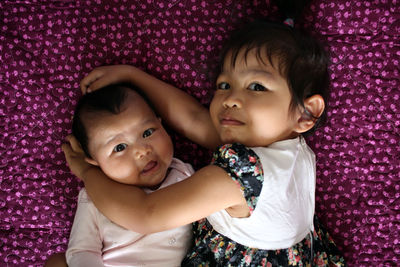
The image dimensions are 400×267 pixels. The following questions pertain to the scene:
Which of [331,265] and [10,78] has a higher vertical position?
[10,78]

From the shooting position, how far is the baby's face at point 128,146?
1121 mm

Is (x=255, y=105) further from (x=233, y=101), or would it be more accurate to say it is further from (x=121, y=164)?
(x=121, y=164)

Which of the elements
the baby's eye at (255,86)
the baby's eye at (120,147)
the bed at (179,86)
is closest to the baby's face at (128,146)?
the baby's eye at (120,147)

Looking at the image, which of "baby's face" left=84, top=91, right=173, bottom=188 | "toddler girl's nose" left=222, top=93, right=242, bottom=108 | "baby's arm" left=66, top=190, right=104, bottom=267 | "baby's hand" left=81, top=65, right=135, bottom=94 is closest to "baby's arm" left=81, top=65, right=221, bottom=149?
"baby's hand" left=81, top=65, right=135, bottom=94

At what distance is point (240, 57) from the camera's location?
1.06 meters

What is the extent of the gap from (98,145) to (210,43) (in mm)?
562

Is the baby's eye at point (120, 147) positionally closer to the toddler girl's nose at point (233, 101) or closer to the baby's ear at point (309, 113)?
the toddler girl's nose at point (233, 101)

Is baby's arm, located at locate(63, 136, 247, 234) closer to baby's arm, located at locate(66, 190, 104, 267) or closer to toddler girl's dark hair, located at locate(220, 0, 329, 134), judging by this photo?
baby's arm, located at locate(66, 190, 104, 267)

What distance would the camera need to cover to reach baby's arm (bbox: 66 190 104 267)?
112cm

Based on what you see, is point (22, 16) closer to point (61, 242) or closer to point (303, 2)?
point (61, 242)

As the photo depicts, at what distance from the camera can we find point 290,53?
104cm

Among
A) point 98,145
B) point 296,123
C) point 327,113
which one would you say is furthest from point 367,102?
point 98,145

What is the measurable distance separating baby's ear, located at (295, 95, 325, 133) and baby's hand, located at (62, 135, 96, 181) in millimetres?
716

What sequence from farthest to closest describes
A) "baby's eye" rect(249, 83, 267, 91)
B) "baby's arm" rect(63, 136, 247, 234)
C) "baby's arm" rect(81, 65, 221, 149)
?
"baby's arm" rect(81, 65, 221, 149) < "baby's eye" rect(249, 83, 267, 91) < "baby's arm" rect(63, 136, 247, 234)
